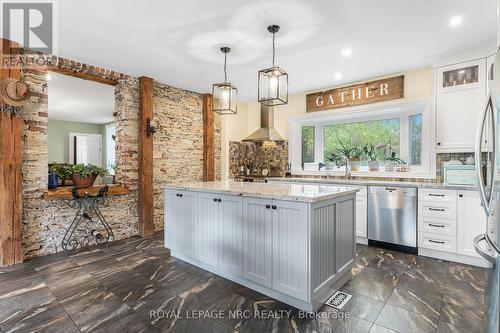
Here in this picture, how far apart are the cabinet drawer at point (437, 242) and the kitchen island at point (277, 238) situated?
128 centimetres

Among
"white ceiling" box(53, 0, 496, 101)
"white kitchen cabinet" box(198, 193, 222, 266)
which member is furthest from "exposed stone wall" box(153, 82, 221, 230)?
"white kitchen cabinet" box(198, 193, 222, 266)

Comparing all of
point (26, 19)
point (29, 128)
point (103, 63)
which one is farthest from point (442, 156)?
point (29, 128)

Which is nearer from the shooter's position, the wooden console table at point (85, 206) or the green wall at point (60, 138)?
the wooden console table at point (85, 206)

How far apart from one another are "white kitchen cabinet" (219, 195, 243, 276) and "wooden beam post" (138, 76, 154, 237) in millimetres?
2015

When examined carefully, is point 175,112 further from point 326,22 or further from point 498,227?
point 498,227

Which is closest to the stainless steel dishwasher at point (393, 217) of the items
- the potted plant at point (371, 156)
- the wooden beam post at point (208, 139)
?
the potted plant at point (371, 156)

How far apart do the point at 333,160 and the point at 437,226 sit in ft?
6.61

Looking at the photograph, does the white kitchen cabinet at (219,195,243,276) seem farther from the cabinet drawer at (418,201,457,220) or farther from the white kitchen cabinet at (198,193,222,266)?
the cabinet drawer at (418,201,457,220)

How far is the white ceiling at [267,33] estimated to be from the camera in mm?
2309

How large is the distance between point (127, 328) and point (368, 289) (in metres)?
2.06

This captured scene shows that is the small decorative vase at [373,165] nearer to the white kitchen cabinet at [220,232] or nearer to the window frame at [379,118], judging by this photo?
the window frame at [379,118]

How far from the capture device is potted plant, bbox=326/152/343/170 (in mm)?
4766

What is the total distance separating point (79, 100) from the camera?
5.51 m

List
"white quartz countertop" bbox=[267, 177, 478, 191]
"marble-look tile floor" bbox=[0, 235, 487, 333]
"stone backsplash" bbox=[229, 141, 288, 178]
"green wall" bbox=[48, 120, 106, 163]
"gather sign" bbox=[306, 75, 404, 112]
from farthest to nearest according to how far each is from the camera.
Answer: "green wall" bbox=[48, 120, 106, 163] → "stone backsplash" bbox=[229, 141, 288, 178] → "gather sign" bbox=[306, 75, 404, 112] → "white quartz countertop" bbox=[267, 177, 478, 191] → "marble-look tile floor" bbox=[0, 235, 487, 333]
